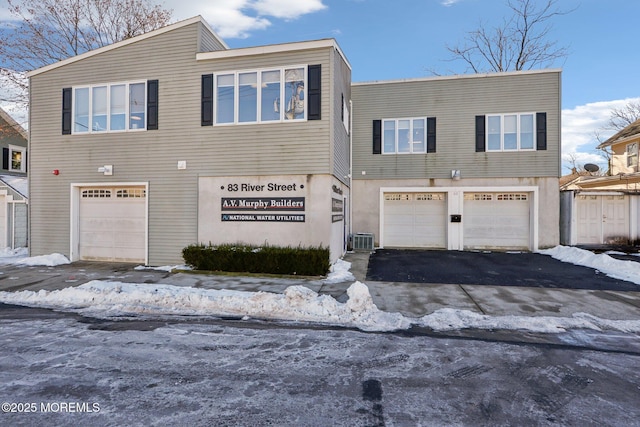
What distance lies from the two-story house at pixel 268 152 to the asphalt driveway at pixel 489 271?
1.62 meters

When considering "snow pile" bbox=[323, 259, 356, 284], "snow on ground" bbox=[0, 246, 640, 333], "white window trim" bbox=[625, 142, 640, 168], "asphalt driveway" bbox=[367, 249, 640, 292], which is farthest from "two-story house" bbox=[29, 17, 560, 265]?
"white window trim" bbox=[625, 142, 640, 168]

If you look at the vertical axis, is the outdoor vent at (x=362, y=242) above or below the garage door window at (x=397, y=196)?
below

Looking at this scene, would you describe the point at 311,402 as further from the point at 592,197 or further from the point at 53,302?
the point at 592,197

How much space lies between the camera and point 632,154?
18359 mm

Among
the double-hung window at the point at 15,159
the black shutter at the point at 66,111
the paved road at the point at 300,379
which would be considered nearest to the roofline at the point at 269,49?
the black shutter at the point at 66,111

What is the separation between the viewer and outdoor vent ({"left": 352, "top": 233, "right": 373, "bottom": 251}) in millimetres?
13117

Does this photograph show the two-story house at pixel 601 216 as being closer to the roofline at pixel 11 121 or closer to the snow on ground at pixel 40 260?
the snow on ground at pixel 40 260

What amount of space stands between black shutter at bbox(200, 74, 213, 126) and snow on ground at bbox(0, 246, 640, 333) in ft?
16.1

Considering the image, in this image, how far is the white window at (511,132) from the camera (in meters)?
13.0

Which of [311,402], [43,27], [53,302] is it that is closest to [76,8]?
[43,27]

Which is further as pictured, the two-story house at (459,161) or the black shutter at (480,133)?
the black shutter at (480,133)

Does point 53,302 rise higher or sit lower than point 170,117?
lower

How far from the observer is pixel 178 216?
32.6 feet

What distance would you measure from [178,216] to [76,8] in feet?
52.2
